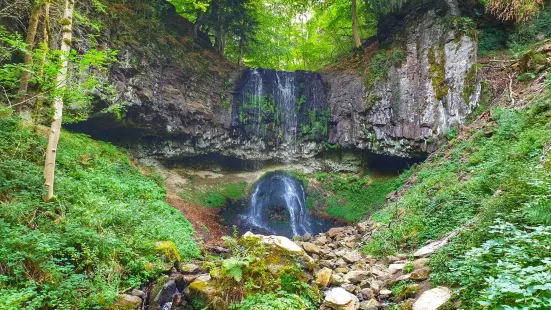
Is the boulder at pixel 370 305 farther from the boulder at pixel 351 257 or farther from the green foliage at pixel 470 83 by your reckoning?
the green foliage at pixel 470 83

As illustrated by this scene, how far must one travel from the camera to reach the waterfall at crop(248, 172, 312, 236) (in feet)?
47.8

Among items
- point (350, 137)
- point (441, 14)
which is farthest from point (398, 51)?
point (350, 137)

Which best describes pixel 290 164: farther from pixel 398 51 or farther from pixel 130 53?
pixel 130 53

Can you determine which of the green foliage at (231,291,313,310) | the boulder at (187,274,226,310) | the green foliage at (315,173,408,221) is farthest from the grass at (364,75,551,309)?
the green foliage at (315,173,408,221)

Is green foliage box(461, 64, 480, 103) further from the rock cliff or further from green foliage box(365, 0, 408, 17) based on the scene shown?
green foliage box(365, 0, 408, 17)

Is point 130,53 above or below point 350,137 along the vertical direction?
above

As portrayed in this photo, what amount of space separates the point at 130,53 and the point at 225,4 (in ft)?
21.0

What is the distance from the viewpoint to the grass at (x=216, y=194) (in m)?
15.1

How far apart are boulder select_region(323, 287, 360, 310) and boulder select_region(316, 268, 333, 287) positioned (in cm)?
30

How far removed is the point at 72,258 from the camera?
4.62m

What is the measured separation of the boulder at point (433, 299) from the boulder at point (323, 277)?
1.50m

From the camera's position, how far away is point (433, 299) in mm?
3432

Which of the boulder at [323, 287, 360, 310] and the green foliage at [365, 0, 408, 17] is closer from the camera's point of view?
the boulder at [323, 287, 360, 310]

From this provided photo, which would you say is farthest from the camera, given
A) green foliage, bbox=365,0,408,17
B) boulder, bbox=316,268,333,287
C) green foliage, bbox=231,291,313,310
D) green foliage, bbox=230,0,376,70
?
green foliage, bbox=230,0,376,70
